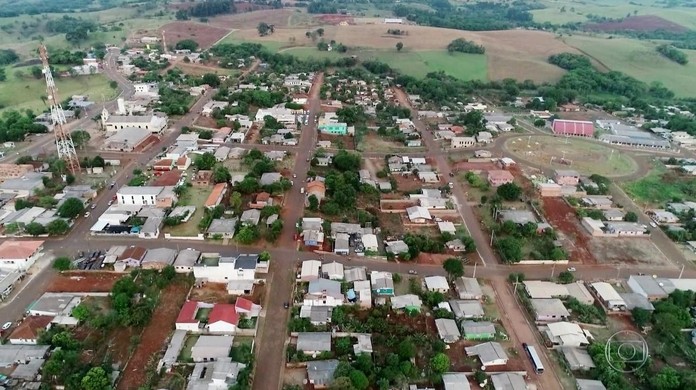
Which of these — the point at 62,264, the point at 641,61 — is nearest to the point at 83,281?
the point at 62,264

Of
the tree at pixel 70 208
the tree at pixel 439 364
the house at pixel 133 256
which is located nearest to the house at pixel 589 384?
the tree at pixel 439 364

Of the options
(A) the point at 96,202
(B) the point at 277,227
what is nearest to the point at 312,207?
(B) the point at 277,227

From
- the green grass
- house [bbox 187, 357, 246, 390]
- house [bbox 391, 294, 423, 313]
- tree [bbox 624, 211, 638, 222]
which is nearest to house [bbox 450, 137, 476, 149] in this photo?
the green grass

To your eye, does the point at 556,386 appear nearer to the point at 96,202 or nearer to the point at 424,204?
the point at 424,204

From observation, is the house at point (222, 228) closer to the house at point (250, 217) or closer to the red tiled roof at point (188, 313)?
the house at point (250, 217)

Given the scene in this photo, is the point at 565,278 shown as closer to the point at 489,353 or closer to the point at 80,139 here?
the point at 489,353

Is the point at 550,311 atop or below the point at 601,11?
below

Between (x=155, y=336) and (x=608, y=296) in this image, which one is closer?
(x=155, y=336)
